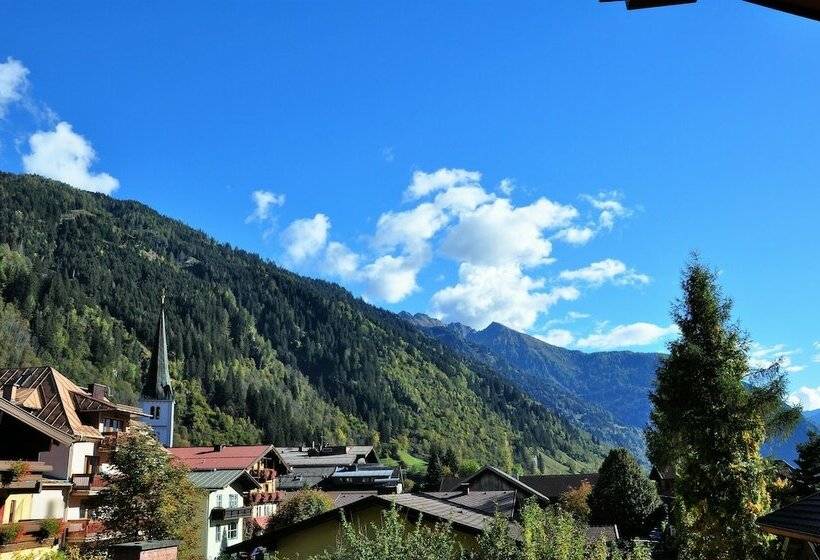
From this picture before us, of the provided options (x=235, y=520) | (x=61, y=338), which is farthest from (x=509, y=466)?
(x=235, y=520)

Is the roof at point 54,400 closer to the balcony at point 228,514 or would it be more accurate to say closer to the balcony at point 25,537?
the balcony at point 228,514

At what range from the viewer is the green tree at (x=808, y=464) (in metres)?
44.8

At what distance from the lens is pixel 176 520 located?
3103 centimetres

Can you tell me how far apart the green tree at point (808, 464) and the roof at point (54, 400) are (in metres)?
48.1

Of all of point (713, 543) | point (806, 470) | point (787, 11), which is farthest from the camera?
point (806, 470)

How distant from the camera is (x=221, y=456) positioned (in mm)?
58281

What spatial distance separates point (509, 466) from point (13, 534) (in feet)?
619

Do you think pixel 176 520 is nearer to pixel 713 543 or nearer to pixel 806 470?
pixel 713 543

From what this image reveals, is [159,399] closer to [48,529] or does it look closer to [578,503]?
[578,503]

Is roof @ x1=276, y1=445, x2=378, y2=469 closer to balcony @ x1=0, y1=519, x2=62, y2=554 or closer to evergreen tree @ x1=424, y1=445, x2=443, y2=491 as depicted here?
evergreen tree @ x1=424, y1=445, x2=443, y2=491

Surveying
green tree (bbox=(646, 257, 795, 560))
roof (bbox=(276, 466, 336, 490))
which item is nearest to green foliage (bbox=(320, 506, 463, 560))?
green tree (bbox=(646, 257, 795, 560))

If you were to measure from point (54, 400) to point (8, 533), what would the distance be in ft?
58.7

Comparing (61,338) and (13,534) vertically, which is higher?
(61,338)

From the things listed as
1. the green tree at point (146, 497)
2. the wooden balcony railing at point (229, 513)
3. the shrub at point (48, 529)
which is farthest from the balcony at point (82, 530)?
the wooden balcony railing at point (229, 513)
